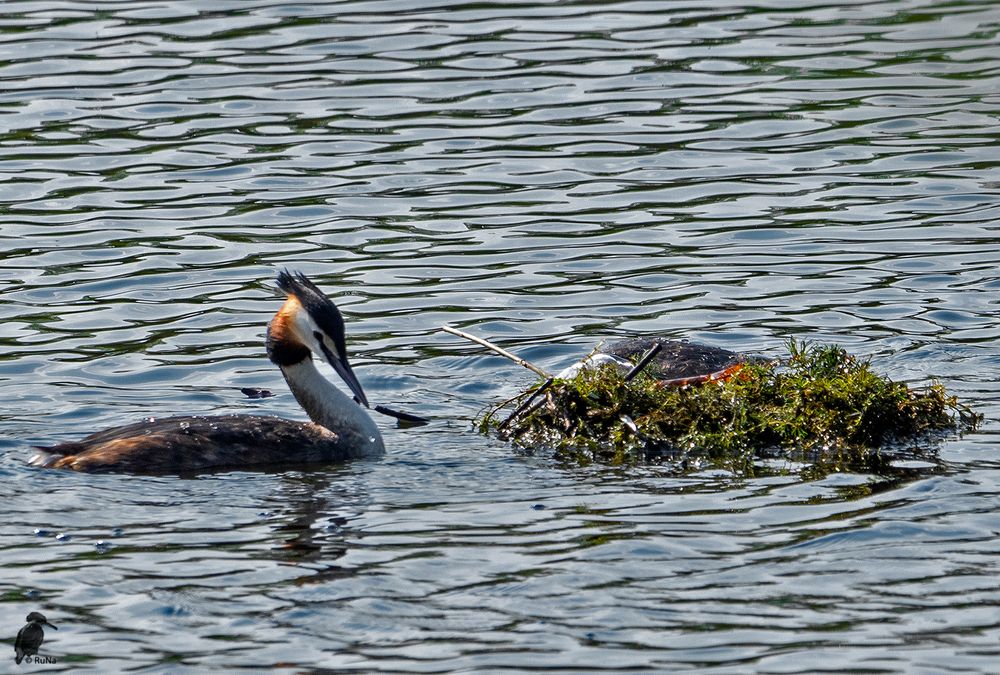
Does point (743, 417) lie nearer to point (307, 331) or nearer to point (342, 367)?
point (342, 367)

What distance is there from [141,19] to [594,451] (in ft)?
40.6

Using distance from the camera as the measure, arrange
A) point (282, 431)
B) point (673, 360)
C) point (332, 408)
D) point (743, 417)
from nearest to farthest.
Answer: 1. point (743, 417)
2. point (282, 431)
3. point (332, 408)
4. point (673, 360)

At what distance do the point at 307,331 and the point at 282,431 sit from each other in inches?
26.7

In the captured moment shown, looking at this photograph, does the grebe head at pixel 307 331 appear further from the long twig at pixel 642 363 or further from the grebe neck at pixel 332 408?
the long twig at pixel 642 363

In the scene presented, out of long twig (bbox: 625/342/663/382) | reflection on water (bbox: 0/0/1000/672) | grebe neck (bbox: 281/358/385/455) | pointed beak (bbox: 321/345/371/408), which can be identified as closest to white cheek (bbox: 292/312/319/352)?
pointed beak (bbox: 321/345/371/408)

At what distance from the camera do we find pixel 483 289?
14.5 meters

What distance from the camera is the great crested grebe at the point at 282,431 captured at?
420 inches

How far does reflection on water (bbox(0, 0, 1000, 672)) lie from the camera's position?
809 centimetres

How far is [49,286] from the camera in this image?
1459 centimetres

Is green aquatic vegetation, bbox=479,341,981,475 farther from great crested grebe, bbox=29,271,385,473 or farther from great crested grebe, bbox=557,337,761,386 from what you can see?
great crested grebe, bbox=29,271,385,473

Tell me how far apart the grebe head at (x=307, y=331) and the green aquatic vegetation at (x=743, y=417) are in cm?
105

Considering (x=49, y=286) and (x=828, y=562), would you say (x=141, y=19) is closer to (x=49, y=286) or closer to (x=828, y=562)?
(x=49, y=286)

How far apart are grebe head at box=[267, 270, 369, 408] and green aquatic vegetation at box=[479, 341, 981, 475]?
1.05 metres

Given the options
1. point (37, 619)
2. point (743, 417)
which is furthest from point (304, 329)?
point (37, 619)
